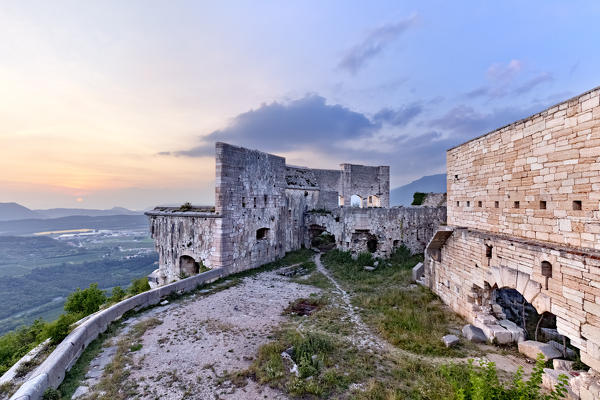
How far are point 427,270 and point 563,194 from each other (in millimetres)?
6816

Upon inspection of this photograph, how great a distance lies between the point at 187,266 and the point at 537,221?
14235 millimetres

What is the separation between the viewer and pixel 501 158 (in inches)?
274

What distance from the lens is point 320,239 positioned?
22594mm

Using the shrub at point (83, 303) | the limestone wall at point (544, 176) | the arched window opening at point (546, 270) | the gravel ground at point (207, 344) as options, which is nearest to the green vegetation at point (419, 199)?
the limestone wall at point (544, 176)

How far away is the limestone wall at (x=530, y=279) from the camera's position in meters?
4.41

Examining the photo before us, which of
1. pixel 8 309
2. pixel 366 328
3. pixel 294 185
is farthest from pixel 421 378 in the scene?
pixel 8 309

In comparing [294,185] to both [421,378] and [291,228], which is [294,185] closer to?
[291,228]

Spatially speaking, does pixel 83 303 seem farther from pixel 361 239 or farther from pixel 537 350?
pixel 361 239

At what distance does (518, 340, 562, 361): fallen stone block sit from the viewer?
5.59 meters

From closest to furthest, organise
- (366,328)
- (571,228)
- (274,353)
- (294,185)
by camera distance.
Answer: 1. (571,228)
2. (274,353)
3. (366,328)
4. (294,185)

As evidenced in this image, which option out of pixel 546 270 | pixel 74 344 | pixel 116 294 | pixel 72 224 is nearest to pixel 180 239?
pixel 116 294

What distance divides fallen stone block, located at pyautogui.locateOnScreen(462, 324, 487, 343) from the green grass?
501 millimetres

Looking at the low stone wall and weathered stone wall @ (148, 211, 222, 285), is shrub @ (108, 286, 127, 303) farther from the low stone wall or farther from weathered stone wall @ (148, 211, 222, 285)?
the low stone wall

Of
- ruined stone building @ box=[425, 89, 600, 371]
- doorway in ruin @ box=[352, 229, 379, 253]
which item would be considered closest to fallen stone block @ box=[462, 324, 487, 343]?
ruined stone building @ box=[425, 89, 600, 371]
